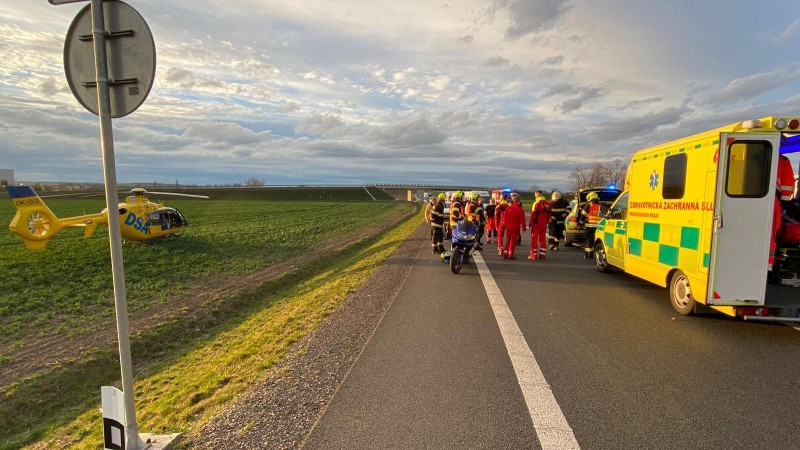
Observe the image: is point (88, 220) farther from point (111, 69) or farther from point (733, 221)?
point (733, 221)

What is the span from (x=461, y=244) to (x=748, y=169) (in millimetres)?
5923

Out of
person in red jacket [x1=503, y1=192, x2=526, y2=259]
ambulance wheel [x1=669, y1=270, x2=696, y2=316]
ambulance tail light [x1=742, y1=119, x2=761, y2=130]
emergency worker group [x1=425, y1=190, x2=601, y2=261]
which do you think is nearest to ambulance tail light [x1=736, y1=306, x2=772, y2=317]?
ambulance wheel [x1=669, y1=270, x2=696, y2=316]

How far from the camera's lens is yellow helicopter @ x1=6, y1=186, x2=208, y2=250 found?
1455 centimetres

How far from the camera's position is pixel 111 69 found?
2854 millimetres

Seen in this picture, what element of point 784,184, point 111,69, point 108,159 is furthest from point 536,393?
point 784,184

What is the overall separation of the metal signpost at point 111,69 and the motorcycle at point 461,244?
8.19 m

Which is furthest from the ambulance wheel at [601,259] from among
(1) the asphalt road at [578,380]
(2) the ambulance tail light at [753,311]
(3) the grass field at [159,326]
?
(3) the grass field at [159,326]

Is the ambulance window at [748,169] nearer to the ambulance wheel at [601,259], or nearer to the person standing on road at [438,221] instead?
the ambulance wheel at [601,259]

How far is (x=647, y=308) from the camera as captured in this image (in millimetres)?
7109

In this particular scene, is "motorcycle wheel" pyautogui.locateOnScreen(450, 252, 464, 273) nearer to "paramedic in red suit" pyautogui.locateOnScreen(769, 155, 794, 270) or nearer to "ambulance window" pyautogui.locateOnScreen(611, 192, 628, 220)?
"ambulance window" pyautogui.locateOnScreen(611, 192, 628, 220)

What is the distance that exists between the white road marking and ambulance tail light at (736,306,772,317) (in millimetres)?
3038

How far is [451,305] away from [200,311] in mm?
5760

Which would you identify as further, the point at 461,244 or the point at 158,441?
the point at 461,244

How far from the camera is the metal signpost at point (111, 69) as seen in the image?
2.79 metres
